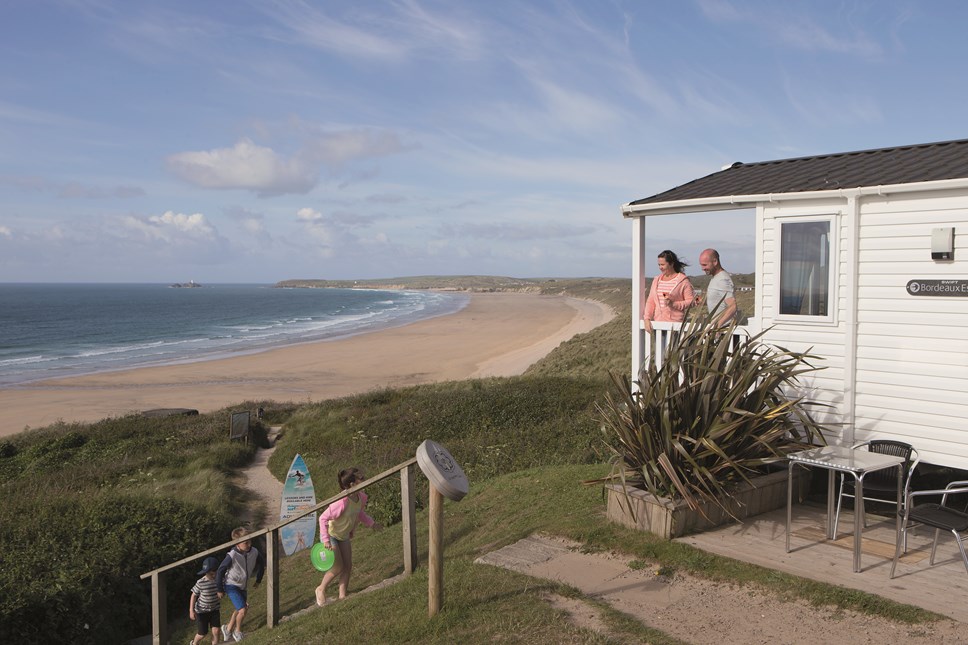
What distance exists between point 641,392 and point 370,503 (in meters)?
5.70

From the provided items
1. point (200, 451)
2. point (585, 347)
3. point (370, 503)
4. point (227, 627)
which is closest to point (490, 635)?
point (227, 627)

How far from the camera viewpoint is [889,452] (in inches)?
243

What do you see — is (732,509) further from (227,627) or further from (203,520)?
(203,520)

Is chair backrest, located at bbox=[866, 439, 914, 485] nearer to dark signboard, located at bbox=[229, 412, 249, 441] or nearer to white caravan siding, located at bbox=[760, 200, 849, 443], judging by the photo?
white caravan siding, located at bbox=[760, 200, 849, 443]

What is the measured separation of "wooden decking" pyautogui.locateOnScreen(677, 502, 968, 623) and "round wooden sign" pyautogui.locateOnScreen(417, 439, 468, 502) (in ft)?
7.21

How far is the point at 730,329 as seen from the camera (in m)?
6.11

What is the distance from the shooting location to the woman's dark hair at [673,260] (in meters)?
7.63

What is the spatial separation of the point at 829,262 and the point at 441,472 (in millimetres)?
4271

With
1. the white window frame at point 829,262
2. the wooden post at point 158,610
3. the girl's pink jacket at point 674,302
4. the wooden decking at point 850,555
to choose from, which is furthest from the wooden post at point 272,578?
the white window frame at point 829,262

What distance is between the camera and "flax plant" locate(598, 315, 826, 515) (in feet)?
19.1

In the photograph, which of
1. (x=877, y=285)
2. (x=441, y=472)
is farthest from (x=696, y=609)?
(x=877, y=285)

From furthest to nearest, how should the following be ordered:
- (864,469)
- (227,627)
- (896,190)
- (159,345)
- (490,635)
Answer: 1. (159,345)
2. (227,627)
3. (896,190)
4. (864,469)
5. (490,635)

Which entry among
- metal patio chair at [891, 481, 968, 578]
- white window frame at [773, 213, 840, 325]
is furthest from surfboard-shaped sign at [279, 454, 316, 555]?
metal patio chair at [891, 481, 968, 578]

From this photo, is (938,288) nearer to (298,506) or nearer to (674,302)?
(674,302)
